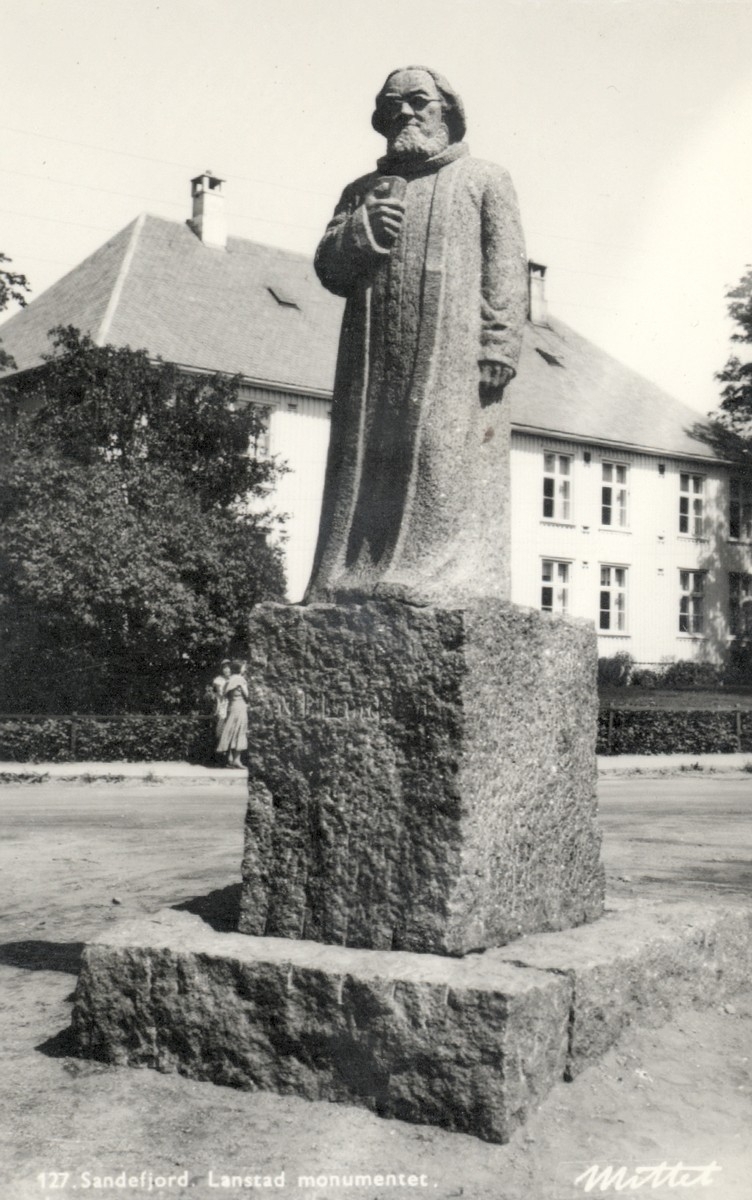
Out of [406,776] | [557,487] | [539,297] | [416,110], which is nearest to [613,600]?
[557,487]

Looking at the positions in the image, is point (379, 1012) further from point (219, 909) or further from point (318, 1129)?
point (219, 909)

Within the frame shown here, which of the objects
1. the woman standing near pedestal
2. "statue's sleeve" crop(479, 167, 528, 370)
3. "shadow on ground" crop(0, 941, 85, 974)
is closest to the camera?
"statue's sleeve" crop(479, 167, 528, 370)

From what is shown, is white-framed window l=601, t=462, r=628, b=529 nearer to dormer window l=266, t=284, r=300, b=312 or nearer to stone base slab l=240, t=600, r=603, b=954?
dormer window l=266, t=284, r=300, b=312

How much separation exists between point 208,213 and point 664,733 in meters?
21.9

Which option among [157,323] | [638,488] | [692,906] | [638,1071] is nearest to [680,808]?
[692,906]

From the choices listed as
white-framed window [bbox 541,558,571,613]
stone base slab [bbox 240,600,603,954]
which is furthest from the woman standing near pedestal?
white-framed window [bbox 541,558,571,613]

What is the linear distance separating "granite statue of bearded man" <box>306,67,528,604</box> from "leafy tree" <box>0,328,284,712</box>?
48.8ft

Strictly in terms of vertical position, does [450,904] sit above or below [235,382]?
below

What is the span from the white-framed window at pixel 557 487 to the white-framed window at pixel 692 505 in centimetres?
485

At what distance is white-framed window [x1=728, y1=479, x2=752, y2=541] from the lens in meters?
43.4

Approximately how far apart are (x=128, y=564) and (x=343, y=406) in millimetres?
14935

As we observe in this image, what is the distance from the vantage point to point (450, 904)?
14.3 ft

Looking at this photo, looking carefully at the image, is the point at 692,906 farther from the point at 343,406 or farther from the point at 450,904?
the point at 343,406

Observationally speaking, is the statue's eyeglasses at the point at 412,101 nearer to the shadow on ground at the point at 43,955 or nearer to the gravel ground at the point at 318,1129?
the gravel ground at the point at 318,1129
